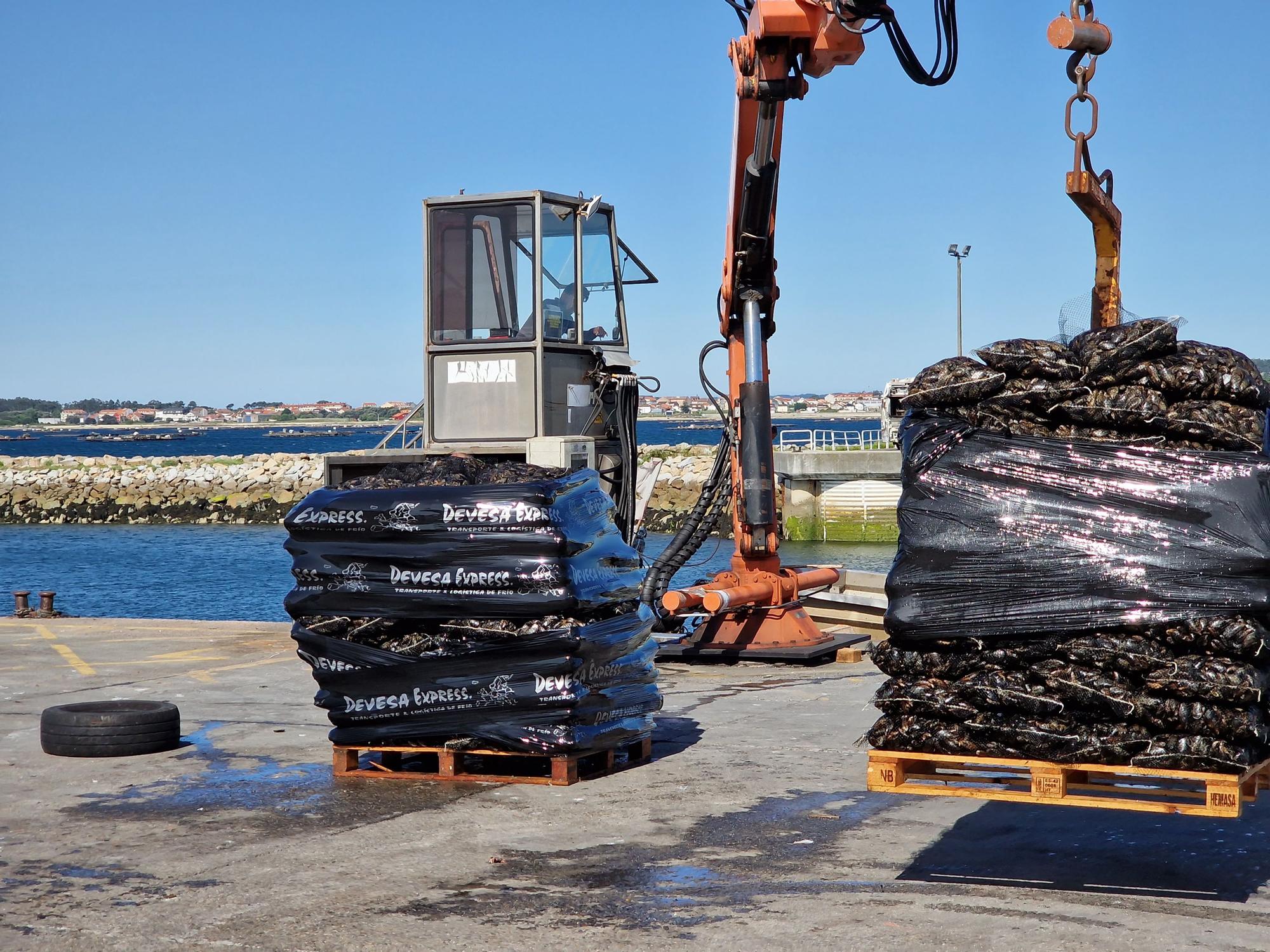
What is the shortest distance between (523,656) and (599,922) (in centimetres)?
244

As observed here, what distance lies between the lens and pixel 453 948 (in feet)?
17.1

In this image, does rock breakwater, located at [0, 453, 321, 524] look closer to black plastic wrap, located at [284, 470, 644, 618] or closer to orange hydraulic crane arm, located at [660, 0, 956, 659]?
orange hydraulic crane arm, located at [660, 0, 956, 659]

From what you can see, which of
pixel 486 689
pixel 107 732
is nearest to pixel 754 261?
pixel 486 689

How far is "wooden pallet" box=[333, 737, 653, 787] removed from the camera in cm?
792

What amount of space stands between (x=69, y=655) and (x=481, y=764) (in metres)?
6.32

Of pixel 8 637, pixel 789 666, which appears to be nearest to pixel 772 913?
pixel 789 666

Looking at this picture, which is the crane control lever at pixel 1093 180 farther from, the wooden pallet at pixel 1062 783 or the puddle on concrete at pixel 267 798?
the puddle on concrete at pixel 267 798

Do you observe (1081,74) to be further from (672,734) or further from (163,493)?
(163,493)

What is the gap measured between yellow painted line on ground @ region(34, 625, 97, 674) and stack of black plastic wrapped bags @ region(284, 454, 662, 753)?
15.9 ft

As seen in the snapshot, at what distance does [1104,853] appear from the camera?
21.3ft

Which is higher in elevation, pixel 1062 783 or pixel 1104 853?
pixel 1062 783

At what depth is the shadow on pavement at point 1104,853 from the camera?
5969 mm

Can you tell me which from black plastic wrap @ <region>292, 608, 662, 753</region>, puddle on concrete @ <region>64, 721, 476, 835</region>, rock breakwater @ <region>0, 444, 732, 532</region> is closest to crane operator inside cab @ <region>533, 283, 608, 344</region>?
black plastic wrap @ <region>292, 608, 662, 753</region>

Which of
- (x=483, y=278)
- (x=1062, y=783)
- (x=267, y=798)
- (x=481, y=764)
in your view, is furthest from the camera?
(x=483, y=278)
